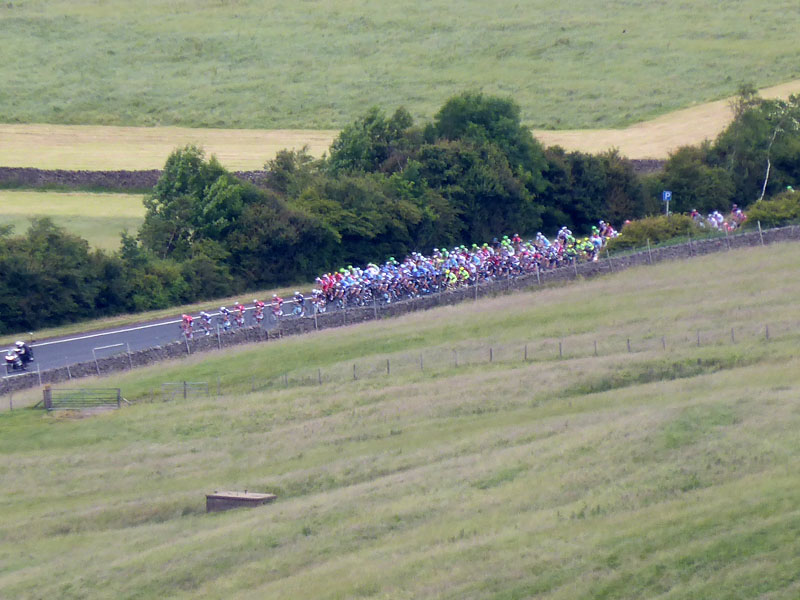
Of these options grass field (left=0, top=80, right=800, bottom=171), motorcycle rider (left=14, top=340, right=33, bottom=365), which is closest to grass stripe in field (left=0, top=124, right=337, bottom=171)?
grass field (left=0, top=80, right=800, bottom=171)

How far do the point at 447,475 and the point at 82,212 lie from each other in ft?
149

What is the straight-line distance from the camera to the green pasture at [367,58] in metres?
92.2

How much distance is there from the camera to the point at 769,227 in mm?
51750

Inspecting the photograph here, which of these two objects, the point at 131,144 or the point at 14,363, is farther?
the point at 131,144

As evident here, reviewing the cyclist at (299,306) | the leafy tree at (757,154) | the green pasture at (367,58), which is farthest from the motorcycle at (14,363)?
the green pasture at (367,58)

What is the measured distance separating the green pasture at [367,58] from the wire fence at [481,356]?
180ft

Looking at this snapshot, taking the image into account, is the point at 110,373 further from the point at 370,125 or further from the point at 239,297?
the point at 370,125

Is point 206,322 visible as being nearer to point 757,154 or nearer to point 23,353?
point 23,353

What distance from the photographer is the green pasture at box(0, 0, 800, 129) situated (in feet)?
303

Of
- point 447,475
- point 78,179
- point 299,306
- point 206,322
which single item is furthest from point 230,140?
point 447,475

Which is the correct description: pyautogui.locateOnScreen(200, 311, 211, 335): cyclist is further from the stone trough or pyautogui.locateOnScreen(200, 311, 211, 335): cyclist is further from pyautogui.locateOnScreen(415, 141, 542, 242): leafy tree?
pyautogui.locateOnScreen(415, 141, 542, 242): leafy tree

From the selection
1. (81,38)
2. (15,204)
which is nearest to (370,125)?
(15,204)

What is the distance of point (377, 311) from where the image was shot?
40.1 meters

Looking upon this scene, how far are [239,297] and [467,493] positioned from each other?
3129 cm
